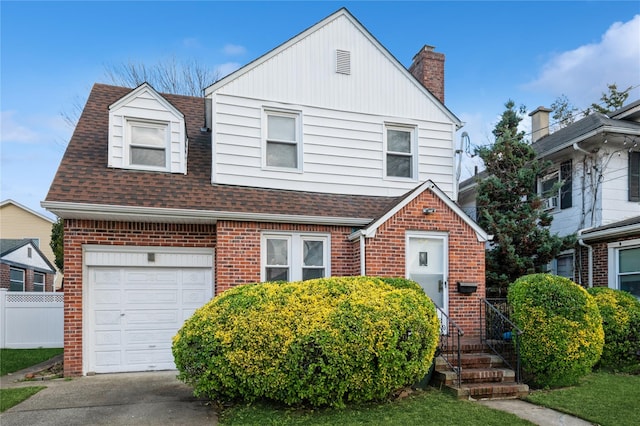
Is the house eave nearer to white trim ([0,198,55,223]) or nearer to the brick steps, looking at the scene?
the brick steps

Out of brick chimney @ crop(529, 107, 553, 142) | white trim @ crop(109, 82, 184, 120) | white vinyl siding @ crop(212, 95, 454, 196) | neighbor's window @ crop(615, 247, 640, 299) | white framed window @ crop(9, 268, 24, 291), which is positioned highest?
brick chimney @ crop(529, 107, 553, 142)

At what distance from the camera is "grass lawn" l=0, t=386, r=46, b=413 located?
6.26 m

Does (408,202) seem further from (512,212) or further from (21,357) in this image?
(21,357)

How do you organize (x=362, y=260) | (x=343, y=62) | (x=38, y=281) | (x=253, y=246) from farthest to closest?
(x=38, y=281) < (x=343, y=62) < (x=253, y=246) < (x=362, y=260)

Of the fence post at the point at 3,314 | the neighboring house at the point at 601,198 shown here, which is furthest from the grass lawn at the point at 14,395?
the neighboring house at the point at 601,198

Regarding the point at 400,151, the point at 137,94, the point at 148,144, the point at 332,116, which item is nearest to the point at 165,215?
the point at 148,144

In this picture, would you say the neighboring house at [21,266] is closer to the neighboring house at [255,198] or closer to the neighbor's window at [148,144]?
the neighboring house at [255,198]

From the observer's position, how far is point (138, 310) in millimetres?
8875

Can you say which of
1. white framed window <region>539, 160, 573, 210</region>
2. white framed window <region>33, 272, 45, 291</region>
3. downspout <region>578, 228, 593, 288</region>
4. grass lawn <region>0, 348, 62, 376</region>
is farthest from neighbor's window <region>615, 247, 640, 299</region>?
white framed window <region>33, 272, 45, 291</region>

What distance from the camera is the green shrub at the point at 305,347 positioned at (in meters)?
5.75

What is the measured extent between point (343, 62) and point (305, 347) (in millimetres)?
7095

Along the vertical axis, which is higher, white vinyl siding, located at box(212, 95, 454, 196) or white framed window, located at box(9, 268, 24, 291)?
white vinyl siding, located at box(212, 95, 454, 196)

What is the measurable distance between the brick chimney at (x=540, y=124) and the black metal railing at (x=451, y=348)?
10767 millimetres

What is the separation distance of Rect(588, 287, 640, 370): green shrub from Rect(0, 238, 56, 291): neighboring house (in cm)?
2335
